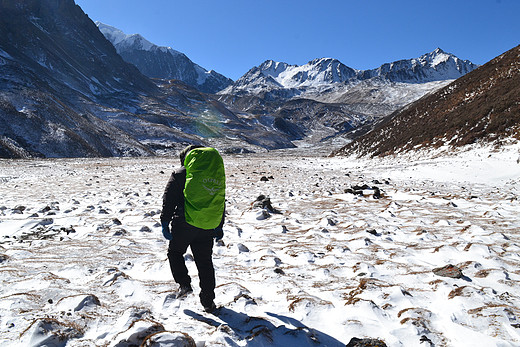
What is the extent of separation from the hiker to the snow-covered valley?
0.47m

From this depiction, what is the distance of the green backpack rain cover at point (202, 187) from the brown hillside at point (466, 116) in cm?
2595

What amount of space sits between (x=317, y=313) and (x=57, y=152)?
63.5 metres

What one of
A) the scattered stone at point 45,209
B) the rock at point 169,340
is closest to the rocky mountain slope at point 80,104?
the scattered stone at point 45,209

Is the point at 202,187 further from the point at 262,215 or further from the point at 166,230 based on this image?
the point at 262,215

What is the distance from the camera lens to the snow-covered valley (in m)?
3.31

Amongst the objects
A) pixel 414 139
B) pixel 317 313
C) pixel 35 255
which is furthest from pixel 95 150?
pixel 317 313

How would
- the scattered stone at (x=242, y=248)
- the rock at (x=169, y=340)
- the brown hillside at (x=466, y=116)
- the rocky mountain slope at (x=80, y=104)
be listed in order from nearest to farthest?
the rock at (x=169, y=340)
the scattered stone at (x=242, y=248)
the brown hillside at (x=466, y=116)
the rocky mountain slope at (x=80, y=104)

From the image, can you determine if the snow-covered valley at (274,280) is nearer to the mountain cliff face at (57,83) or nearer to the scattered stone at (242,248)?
the scattered stone at (242,248)

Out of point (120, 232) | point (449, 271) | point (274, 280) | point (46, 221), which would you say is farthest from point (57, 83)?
point (449, 271)

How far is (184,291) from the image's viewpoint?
4.30 metres

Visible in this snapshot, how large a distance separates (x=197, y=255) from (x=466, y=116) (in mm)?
33487

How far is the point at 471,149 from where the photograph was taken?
23781mm

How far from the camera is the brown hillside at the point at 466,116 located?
2452cm

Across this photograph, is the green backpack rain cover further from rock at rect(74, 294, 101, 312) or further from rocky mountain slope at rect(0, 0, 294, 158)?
rocky mountain slope at rect(0, 0, 294, 158)
